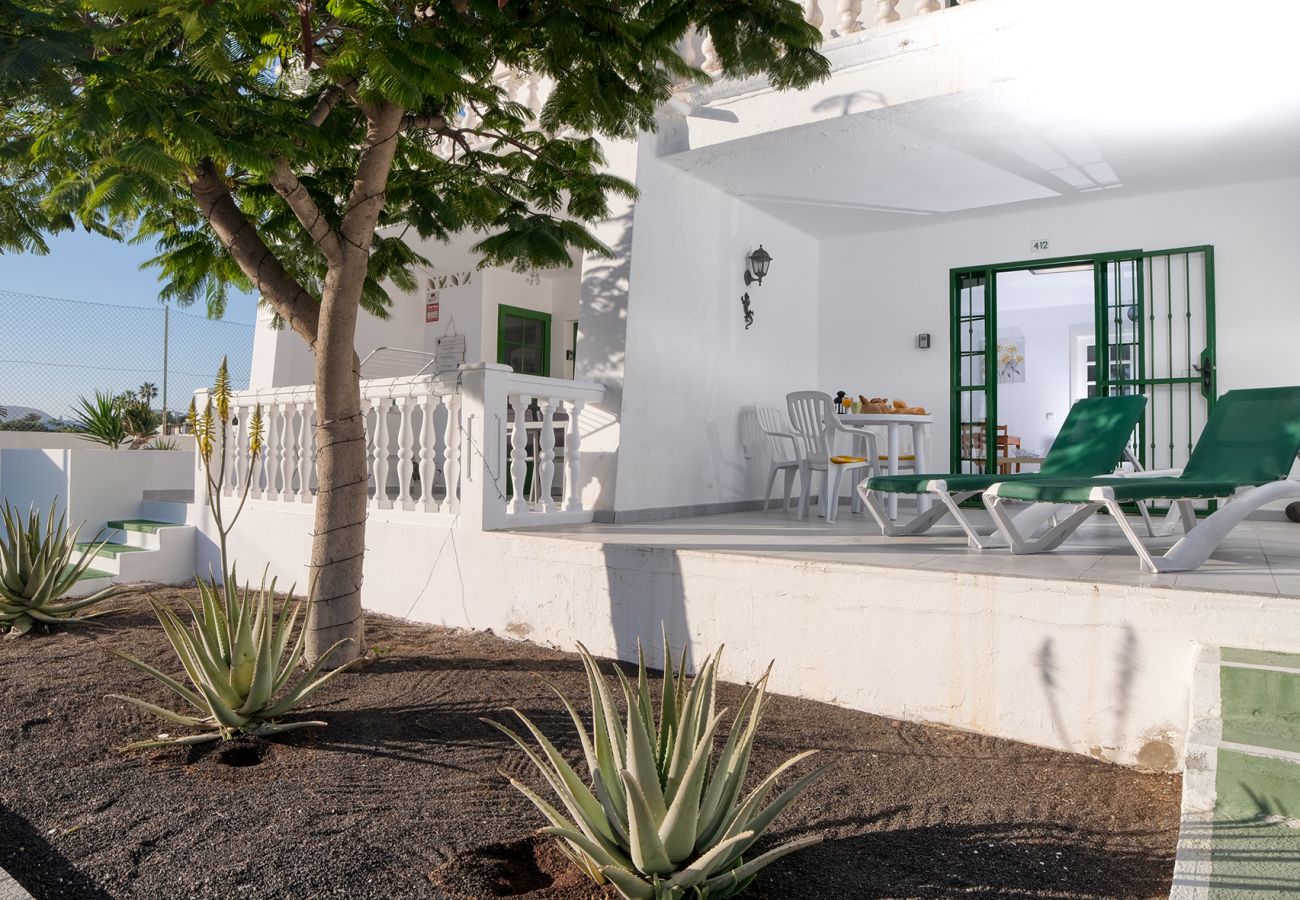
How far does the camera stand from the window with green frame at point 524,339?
9.74 metres

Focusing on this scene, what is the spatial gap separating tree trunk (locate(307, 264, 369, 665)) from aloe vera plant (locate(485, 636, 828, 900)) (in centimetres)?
227

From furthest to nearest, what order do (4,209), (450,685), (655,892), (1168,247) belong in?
(1168,247) → (4,209) → (450,685) → (655,892)

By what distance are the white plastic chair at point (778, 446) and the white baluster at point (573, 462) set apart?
193cm

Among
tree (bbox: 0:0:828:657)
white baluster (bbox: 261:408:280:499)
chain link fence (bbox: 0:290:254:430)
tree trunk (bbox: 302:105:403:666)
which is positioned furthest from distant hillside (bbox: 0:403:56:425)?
tree trunk (bbox: 302:105:403:666)

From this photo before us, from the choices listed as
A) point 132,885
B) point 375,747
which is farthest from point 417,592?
point 132,885

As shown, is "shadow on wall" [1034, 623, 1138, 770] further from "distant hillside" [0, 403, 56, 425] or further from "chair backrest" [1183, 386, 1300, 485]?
"distant hillside" [0, 403, 56, 425]

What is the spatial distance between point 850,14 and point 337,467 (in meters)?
4.43

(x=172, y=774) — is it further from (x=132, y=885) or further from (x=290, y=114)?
(x=290, y=114)

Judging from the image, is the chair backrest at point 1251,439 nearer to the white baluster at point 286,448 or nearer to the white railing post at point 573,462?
Result: the white railing post at point 573,462

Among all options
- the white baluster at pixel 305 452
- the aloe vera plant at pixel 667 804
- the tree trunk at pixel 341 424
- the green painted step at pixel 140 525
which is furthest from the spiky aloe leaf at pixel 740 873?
the green painted step at pixel 140 525

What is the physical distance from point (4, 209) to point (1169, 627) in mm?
5434

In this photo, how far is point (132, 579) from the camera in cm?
648

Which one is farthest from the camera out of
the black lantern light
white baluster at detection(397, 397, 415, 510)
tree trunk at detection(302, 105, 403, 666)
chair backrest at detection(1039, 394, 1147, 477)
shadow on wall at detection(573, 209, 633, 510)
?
the black lantern light

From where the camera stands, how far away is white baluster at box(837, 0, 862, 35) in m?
5.81
